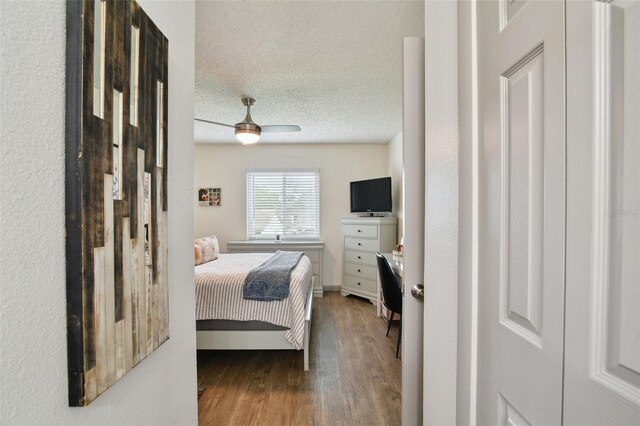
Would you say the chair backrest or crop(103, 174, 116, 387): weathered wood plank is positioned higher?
crop(103, 174, 116, 387): weathered wood plank

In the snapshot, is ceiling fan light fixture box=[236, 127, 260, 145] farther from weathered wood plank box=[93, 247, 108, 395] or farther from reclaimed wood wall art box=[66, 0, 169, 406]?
weathered wood plank box=[93, 247, 108, 395]

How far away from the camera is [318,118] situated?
3484 millimetres

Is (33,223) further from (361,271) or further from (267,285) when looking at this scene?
(361,271)

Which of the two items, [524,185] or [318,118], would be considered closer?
[524,185]

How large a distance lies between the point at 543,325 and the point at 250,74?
8.27 ft

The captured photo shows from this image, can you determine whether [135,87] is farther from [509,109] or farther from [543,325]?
[543,325]

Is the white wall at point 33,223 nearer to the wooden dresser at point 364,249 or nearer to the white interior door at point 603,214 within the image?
the white interior door at point 603,214

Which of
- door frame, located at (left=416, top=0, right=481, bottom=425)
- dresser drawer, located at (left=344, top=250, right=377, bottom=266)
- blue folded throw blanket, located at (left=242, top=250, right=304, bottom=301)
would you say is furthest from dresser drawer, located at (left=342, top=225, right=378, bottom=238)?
door frame, located at (left=416, top=0, right=481, bottom=425)

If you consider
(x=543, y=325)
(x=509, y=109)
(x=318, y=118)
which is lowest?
(x=543, y=325)

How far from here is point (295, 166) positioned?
4871 millimetres

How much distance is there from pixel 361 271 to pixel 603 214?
155 inches

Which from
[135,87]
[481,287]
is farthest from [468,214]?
[135,87]

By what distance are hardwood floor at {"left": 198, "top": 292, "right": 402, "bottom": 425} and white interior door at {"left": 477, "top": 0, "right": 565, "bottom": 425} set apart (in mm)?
1331

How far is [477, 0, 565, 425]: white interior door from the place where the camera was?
1.83 feet
